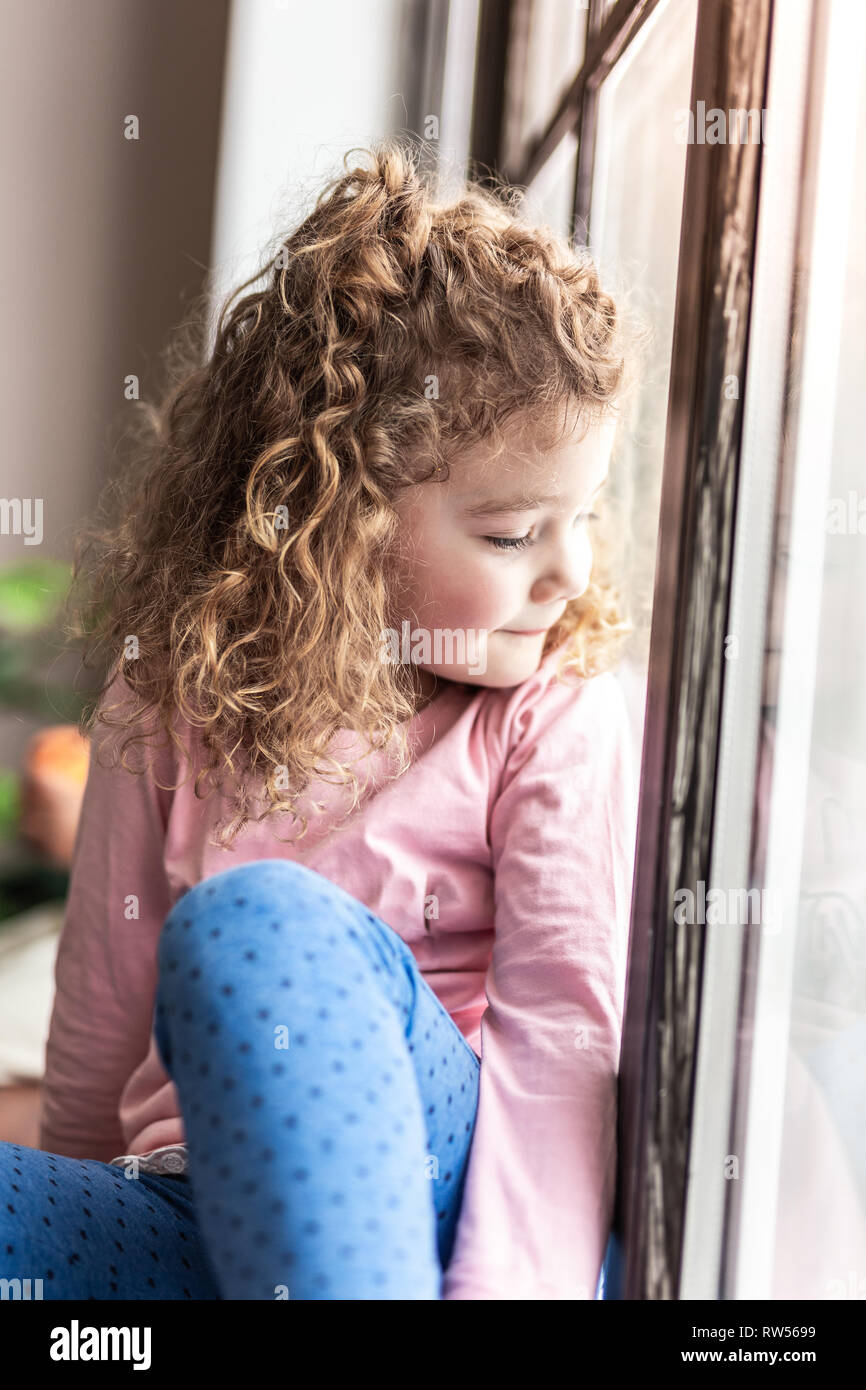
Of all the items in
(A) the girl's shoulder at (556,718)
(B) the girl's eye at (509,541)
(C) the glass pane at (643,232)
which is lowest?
(A) the girl's shoulder at (556,718)

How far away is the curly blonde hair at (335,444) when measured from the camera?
72 cm

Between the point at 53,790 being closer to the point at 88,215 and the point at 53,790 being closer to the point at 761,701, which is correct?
the point at 88,215

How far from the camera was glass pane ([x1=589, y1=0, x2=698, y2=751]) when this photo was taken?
828 mm

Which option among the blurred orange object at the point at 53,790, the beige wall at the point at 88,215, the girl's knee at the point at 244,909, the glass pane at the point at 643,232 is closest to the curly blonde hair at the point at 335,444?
the glass pane at the point at 643,232

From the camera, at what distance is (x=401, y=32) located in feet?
5.74

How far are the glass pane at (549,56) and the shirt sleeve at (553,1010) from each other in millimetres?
698

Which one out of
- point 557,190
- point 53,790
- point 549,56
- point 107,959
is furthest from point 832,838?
point 53,790

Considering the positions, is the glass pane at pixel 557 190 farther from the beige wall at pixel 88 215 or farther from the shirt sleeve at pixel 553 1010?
the beige wall at pixel 88 215

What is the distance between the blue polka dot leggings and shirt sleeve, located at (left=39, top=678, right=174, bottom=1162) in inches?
9.2

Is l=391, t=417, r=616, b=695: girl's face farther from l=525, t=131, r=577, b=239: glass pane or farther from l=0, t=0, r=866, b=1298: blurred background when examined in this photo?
l=525, t=131, r=577, b=239: glass pane

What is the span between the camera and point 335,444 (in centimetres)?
76

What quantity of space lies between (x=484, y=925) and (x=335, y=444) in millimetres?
341

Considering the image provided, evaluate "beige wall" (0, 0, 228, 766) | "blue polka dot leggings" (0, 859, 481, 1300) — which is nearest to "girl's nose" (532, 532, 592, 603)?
"blue polka dot leggings" (0, 859, 481, 1300)

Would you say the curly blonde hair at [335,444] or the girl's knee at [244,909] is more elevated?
the curly blonde hair at [335,444]
